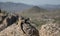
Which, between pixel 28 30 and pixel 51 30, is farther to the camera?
pixel 28 30

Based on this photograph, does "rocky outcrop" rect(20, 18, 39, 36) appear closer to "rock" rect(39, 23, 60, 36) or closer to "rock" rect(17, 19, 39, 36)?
"rock" rect(17, 19, 39, 36)

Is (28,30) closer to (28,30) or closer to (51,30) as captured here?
(28,30)

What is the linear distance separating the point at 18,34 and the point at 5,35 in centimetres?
90

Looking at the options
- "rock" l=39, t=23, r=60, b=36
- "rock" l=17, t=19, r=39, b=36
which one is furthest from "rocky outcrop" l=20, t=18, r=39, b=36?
"rock" l=39, t=23, r=60, b=36

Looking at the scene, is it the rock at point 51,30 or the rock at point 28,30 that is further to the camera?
the rock at point 28,30

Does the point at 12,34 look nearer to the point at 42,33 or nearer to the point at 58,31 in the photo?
the point at 42,33

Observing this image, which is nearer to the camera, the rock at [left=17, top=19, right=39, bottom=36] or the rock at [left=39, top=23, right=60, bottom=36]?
the rock at [left=39, top=23, right=60, bottom=36]

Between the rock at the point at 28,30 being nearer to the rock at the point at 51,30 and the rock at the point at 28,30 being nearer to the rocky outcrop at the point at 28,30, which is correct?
the rocky outcrop at the point at 28,30

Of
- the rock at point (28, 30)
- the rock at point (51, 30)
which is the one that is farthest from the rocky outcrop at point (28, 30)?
the rock at point (51, 30)

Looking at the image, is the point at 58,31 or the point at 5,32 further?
the point at 5,32

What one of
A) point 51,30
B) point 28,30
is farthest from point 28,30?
point 51,30

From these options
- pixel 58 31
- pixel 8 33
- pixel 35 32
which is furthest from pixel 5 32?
pixel 58 31

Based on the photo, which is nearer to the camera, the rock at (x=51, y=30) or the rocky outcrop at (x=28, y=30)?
the rock at (x=51, y=30)

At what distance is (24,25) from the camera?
11.5 meters
